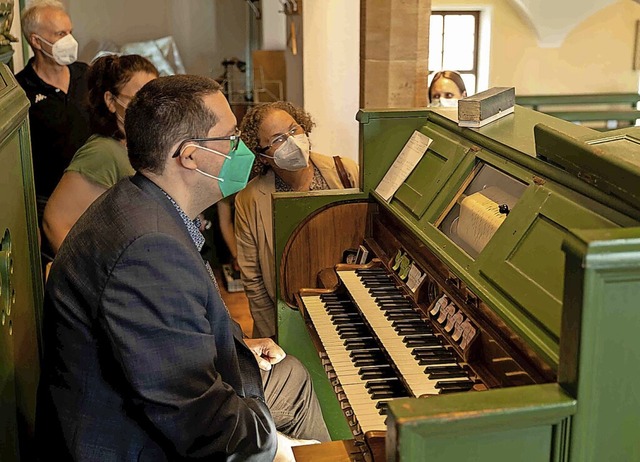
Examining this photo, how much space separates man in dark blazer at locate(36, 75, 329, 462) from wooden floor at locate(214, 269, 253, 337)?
10.5 feet

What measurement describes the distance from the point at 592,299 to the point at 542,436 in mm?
279

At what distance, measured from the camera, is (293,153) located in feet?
11.3

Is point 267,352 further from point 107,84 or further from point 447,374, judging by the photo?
point 107,84

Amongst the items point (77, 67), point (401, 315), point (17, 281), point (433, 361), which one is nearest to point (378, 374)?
point (433, 361)

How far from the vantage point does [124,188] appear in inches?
77.4

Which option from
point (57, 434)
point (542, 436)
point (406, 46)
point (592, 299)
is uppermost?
point (406, 46)

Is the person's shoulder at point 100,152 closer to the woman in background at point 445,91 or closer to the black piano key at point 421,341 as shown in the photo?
the black piano key at point 421,341

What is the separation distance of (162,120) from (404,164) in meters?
1.45

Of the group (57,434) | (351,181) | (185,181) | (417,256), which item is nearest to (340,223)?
(351,181)

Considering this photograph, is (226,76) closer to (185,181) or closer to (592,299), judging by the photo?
(185,181)

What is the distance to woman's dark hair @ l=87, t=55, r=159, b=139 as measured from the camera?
11.6 feet

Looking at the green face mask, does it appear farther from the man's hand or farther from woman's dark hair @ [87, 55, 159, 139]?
woman's dark hair @ [87, 55, 159, 139]

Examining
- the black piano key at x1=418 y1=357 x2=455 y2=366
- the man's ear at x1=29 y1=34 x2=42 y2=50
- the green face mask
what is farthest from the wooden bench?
the green face mask

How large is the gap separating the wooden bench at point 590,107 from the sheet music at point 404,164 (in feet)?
18.2
